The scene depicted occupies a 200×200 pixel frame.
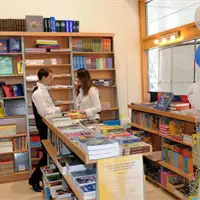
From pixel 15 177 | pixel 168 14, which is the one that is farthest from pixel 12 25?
pixel 168 14

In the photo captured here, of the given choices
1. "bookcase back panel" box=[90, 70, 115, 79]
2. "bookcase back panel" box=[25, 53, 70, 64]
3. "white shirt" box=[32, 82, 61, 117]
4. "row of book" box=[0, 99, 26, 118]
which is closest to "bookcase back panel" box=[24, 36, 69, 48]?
"bookcase back panel" box=[25, 53, 70, 64]

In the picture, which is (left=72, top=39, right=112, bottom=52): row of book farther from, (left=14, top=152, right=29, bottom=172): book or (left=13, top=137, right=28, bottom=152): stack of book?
(left=14, top=152, right=29, bottom=172): book

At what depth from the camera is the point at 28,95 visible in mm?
4898

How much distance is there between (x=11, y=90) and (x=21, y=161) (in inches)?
47.8

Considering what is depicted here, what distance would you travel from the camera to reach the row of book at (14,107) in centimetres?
469

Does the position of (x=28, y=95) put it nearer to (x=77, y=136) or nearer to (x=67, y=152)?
(x=67, y=152)

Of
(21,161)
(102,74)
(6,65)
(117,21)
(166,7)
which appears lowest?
(21,161)

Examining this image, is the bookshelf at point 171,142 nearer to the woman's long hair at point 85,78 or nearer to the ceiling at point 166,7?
the woman's long hair at point 85,78

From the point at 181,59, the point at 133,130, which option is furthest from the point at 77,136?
the point at 181,59

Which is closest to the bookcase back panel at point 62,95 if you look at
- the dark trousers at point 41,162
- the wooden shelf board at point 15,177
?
the dark trousers at point 41,162

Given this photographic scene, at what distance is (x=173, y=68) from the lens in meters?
5.04

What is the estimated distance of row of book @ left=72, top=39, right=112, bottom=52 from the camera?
4.98 m

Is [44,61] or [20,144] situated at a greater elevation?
[44,61]

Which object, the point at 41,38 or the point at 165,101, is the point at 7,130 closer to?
the point at 41,38
